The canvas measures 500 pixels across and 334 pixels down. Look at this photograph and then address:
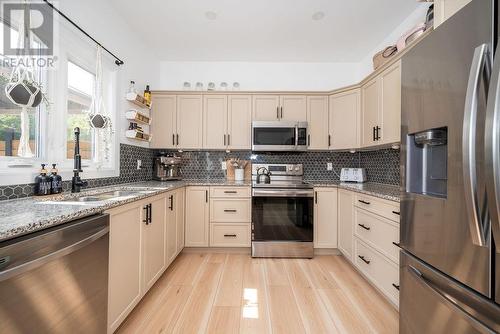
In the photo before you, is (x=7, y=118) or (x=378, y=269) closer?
(x=7, y=118)

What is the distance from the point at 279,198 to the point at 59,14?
2.56 metres

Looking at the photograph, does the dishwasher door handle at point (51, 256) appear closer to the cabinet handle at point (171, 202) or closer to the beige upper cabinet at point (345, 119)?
the cabinet handle at point (171, 202)

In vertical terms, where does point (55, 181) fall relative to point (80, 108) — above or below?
below

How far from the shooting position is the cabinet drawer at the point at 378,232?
5.91 ft

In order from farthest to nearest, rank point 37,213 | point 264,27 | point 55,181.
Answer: point 264,27 < point 55,181 < point 37,213

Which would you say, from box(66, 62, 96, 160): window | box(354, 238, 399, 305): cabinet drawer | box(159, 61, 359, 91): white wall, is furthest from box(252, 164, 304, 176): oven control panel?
box(66, 62, 96, 160): window

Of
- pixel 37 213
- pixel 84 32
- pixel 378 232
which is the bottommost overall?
pixel 378 232

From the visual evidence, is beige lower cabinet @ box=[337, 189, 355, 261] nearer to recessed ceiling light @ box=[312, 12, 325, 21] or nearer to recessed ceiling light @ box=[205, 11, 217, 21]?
recessed ceiling light @ box=[312, 12, 325, 21]

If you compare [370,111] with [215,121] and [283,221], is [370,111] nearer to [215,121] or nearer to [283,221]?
[283,221]

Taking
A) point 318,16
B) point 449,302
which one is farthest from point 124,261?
point 318,16

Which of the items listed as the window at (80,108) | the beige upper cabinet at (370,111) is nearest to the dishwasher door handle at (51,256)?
the window at (80,108)

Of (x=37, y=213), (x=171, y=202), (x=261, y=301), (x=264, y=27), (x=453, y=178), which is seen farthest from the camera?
(x=264, y=27)

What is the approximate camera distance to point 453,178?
2.87 ft

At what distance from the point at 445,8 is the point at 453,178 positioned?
35.5 inches
